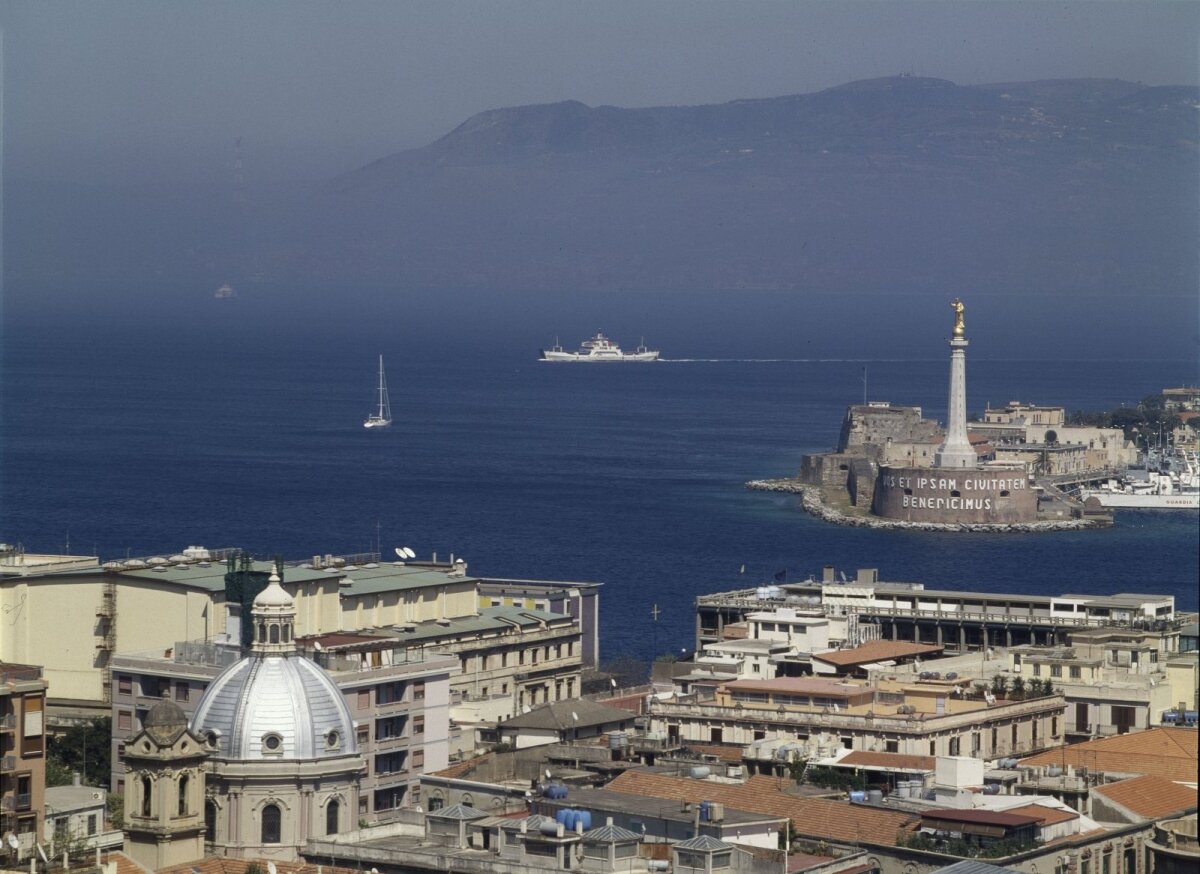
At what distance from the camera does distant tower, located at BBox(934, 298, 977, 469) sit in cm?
13700

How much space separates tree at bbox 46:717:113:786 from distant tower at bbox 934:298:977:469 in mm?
89633

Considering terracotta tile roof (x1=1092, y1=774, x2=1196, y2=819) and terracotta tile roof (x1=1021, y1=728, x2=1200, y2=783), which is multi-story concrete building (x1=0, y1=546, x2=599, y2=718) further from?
terracotta tile roof (x1=1092, y1=774, x2=1196, y2=819)

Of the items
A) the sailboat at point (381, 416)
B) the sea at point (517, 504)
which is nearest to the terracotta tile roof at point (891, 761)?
the sea at point (517, 504)

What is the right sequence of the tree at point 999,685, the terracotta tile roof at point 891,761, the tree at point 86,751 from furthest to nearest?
the tree at point 999,685
the tree at point 86,751
the terracotta tile roof at point 891,761

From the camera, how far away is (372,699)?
4588 cm

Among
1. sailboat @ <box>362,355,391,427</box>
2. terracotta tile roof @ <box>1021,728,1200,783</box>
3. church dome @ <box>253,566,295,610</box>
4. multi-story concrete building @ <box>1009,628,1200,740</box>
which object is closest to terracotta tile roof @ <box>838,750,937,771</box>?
terracotta tile roof @ <box>1021,728,1200,783</box>

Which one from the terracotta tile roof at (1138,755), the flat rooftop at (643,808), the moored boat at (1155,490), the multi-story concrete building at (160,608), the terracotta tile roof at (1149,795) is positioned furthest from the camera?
the moored boat at (1155,490)

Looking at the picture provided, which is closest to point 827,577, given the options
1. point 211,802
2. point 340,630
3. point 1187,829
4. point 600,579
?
point 340,630

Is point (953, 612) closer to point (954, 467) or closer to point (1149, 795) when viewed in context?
point (1149, 795)

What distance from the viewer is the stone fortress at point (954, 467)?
136 metres

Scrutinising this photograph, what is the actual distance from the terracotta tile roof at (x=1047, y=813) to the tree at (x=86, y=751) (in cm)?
1543

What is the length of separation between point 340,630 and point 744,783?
59.7ft

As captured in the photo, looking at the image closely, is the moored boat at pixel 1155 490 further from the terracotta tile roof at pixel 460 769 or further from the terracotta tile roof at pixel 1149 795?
the terracotta tile roof at pixel 1149 795

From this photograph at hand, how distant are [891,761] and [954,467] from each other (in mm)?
98016
